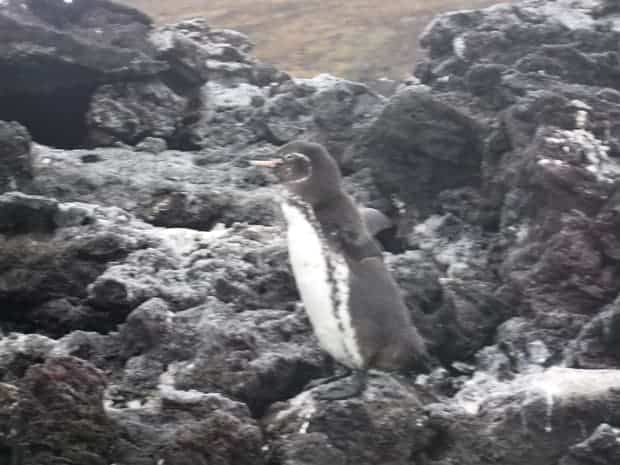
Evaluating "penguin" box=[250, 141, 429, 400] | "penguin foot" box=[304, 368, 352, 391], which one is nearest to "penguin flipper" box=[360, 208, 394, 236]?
"penguin" box=[250, 141, 429, 400]

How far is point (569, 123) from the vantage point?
6.50m

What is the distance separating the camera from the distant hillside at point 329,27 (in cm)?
1391

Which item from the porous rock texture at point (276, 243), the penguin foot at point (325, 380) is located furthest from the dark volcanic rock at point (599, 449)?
the penguin foot at point (325, 380)

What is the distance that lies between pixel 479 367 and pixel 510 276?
0.68 meters

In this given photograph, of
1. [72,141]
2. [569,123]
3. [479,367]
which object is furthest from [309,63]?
[479,367]

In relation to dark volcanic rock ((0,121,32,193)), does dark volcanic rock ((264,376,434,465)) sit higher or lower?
lower

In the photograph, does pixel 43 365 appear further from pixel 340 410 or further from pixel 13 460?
pixel 340 410

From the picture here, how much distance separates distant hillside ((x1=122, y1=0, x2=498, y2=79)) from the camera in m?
13.9

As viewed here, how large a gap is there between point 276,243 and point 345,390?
1401mm

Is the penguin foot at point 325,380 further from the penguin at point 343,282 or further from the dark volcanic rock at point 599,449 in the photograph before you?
the dark volcanic rock at point 599,449

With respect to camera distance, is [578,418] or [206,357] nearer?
[578,418]

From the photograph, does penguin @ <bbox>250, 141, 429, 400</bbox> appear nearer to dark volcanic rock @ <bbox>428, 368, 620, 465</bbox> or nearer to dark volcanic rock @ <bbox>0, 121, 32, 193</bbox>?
dark volcanic rock @ <bbox>428, 368, 620, 465</bbox>

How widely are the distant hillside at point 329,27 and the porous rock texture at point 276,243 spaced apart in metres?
4.50

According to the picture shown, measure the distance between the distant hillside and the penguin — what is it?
7.93 m
